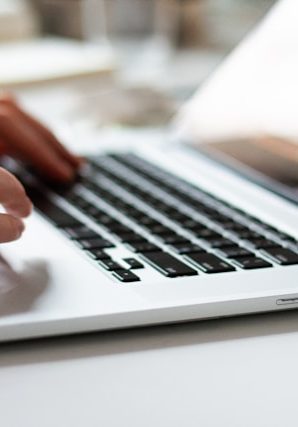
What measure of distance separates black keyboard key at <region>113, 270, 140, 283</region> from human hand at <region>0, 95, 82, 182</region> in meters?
0.29

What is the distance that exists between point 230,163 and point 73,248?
0.29 meters

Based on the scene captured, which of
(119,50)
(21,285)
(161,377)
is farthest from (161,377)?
(119,50)

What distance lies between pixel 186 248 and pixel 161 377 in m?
0.15

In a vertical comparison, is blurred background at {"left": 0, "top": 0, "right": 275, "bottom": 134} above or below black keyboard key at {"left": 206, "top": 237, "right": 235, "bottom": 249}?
below

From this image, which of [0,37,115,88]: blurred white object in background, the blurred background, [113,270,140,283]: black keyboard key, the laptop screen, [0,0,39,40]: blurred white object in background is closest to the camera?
[113,270,140,283]: black keyboard key

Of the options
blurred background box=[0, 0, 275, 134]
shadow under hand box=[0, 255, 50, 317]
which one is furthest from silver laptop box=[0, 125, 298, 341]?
blurred background box=[0, 0, 275, 134]

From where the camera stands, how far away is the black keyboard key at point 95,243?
561 millimetres

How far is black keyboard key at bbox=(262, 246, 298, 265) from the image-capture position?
1.73 feet

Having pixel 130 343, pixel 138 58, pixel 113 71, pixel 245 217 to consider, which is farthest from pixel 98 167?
pixel 138 58

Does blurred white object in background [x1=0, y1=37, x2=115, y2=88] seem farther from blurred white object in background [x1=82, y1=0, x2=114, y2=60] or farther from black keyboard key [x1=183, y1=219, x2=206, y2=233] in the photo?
black keyboard key [x1=183, y1=219, x2=206, y2=233]

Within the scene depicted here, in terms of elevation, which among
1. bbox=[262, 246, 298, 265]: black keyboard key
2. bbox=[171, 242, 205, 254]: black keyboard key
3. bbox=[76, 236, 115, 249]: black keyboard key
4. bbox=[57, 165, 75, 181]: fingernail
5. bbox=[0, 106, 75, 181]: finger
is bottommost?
bbox=[57, 165, 75, 181]: fingernail

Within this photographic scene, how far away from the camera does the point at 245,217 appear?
2.10ft

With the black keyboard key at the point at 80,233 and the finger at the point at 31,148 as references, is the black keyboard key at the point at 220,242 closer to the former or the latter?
the black keyboard key at the point at 80,233

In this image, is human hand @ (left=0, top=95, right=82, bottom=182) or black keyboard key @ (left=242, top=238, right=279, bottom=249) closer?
black keyboard key @ (left=242, top=238, right=279, bottom=249)
